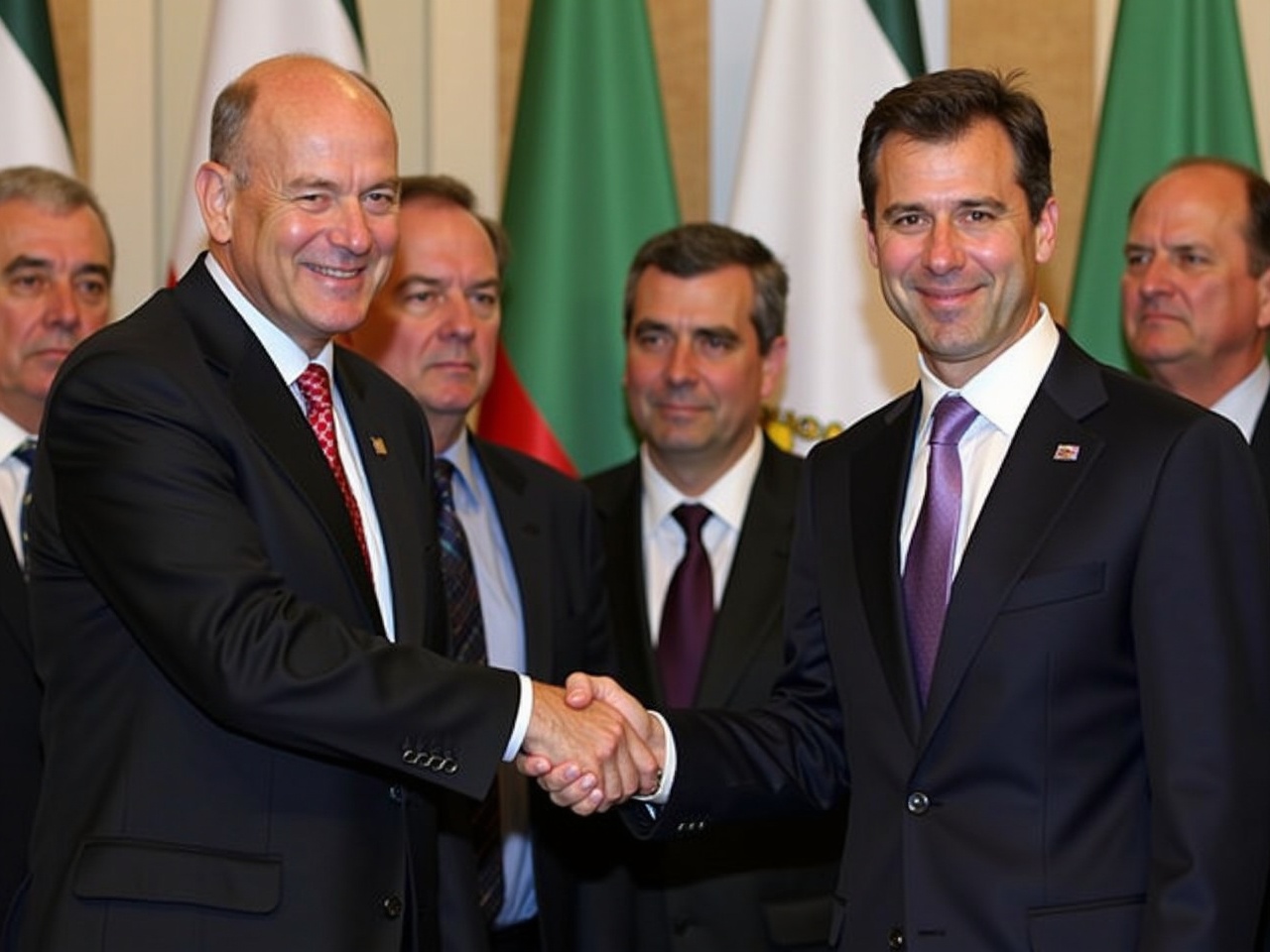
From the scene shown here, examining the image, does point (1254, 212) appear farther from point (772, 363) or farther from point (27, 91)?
point (27, 91)

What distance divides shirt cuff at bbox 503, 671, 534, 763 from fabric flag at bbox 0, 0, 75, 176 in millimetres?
2395

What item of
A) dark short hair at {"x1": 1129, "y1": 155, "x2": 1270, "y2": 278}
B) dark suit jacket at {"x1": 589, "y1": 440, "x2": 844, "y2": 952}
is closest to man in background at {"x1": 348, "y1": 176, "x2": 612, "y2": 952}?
dark suit jacket at {"x1": 589, "y1": 440, "x2": 844, "y2": 952}

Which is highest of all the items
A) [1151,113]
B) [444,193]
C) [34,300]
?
[1151,113]

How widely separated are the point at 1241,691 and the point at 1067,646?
0.23m

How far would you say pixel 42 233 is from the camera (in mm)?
4367

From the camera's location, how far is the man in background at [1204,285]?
444cm

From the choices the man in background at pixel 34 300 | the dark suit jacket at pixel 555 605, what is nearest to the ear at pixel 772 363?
the dark suit jacket at pixel 555 605

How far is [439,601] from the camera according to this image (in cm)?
318

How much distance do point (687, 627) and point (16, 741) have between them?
1.31 meters

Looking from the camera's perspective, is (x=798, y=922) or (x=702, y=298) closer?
(x=798, y=922)

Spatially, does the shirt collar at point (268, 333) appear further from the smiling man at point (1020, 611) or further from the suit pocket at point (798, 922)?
the suit pocket at point (798, 922)

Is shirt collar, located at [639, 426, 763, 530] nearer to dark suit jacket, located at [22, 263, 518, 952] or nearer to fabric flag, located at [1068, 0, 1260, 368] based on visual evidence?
fabric flag, located at [1068, 0, 1260, 368]

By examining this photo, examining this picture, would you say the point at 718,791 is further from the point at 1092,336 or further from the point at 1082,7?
the point at 1082,7

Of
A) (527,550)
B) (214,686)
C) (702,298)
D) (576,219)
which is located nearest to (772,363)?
(702,298)
